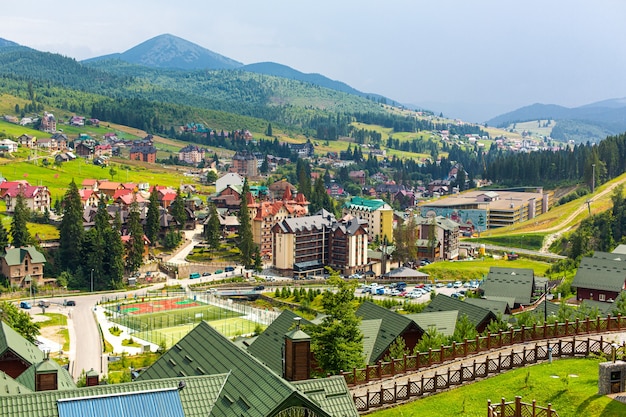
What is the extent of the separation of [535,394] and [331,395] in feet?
28.9

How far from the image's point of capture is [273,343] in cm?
4147

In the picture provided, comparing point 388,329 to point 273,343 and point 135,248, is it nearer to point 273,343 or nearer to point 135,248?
point 273,343

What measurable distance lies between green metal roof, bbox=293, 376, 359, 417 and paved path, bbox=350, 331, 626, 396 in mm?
5958

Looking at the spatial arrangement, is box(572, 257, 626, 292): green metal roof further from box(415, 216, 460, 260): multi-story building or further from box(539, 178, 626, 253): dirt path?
box(539, 178, 626, 253): dirt path

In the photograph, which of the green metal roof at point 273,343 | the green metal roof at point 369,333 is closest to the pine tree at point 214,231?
the green metal roof at point 273,343

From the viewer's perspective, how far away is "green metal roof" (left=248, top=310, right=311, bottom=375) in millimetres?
39281

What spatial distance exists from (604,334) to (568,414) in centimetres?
1106

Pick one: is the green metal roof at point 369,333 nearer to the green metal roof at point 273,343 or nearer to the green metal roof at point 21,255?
the green metal roof at point 273,343

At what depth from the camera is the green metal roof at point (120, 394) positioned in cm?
2000

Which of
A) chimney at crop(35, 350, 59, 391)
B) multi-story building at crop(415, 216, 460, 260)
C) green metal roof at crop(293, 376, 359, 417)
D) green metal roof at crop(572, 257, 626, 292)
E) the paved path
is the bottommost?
multi-story building at crop(415, 216, 460, 260)

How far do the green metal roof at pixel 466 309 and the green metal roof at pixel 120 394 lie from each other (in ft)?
80.6

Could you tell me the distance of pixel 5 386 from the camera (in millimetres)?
30328

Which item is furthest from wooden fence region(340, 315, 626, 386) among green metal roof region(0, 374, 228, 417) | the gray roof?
the gray roof

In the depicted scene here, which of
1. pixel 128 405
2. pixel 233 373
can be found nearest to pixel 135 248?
pixel 233 373
